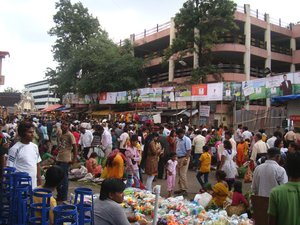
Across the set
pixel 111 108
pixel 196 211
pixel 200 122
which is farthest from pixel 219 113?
pixel 196 211

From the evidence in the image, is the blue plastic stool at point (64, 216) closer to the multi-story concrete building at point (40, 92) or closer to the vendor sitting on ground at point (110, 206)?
the vendor sitting on ground at point (110, 206)

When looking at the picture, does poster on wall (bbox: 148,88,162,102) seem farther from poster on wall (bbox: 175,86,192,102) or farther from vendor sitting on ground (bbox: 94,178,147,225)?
vendor sitting on ground (bbox: 94,178,147,225)

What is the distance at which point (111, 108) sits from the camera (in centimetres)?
3275

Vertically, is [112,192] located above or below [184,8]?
below

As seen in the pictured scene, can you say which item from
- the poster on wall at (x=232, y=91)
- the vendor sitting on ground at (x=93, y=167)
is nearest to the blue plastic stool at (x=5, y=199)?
the vendor sitting on ground at (x=93, y=167)

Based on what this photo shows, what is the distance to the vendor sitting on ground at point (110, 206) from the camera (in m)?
3.67

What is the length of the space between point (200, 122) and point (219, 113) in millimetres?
4414

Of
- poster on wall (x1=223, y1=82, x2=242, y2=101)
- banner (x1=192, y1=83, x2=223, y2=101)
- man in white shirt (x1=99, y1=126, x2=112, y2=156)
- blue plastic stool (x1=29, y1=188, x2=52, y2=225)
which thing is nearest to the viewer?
blue plastic stool (x1=29, y1=188, x2=52, y2=225)

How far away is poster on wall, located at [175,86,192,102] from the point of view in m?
21.5

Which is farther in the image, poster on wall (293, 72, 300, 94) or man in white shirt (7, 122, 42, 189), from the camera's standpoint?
poster on wall (293, 72, 300, 94)

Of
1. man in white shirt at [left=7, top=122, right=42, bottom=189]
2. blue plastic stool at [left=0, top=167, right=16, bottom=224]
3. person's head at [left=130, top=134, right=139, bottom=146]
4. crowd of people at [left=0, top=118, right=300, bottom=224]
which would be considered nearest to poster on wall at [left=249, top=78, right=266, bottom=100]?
crowd of people at [left=0, top=118, right=300, bottom=224]

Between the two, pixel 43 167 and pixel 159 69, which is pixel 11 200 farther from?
pixel 159 69

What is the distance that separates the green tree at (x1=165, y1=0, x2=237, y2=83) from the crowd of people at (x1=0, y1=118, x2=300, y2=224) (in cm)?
1130

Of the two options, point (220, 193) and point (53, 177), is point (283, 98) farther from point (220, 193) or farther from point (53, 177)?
point (53, 177)
